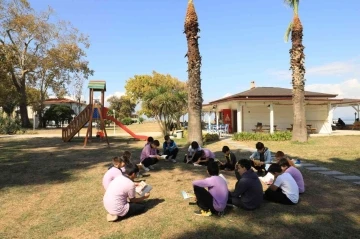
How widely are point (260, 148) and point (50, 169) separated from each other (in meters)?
6.99

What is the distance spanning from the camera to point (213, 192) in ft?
18.0

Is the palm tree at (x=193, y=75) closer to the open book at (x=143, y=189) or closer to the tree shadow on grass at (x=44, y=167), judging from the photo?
the tree shadow on grass at (x=44, y=167)

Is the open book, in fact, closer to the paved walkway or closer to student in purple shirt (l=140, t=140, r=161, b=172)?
student in purple shirt (l=140, t=140, r=161, b=172)

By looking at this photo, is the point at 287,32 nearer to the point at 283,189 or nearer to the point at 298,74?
the point at 298,74

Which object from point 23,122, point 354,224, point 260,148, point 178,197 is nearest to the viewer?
point 354,224

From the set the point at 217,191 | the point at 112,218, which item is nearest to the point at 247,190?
the point at 217,191

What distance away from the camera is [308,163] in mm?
11125

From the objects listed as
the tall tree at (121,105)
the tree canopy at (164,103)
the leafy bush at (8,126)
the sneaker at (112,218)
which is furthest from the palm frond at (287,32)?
the tall tree at (121,105)

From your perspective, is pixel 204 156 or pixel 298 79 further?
pixel 298 79

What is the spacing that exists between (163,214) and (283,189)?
2.45 metres

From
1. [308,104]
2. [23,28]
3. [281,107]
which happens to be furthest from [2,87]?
[308,104]

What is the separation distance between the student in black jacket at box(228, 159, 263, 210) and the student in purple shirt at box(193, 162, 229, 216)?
36 centimetres

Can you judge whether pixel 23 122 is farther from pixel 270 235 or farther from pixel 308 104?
pixel 270 235

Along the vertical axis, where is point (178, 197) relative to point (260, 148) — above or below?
below
